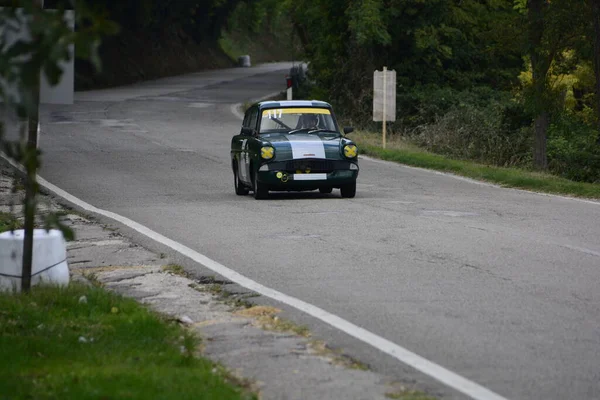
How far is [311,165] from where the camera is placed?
18125 millimetres

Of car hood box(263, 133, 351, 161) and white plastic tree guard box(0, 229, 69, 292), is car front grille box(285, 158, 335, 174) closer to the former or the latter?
car hood box(263, 133, 351, 161)

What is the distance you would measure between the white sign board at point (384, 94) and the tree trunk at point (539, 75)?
4157 millimetres

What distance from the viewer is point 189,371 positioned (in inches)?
271

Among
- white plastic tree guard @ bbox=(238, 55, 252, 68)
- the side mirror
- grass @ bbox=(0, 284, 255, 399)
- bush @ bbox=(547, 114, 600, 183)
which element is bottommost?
bush @ bbox=(547, 114, 600, 183)

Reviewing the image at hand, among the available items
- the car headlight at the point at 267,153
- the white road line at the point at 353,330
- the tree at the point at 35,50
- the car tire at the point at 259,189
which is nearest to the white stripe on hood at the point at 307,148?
the car headlight at the point at 267,153

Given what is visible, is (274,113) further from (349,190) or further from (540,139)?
(540,139)

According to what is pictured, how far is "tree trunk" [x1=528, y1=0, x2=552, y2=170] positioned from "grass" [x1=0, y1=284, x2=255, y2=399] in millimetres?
22544

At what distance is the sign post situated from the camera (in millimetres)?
28736

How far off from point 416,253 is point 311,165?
615cm

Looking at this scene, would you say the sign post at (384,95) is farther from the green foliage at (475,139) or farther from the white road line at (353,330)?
the white road line at (353,330)

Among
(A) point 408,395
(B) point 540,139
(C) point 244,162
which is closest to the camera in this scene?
(A) point 408,395

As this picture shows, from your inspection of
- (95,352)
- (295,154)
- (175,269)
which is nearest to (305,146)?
(295,154)

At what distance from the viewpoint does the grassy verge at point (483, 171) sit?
19938 mm

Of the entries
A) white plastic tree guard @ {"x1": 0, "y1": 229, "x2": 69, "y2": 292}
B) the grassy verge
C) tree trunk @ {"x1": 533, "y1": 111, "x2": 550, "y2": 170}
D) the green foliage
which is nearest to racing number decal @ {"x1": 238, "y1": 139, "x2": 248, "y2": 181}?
the grassy verge
